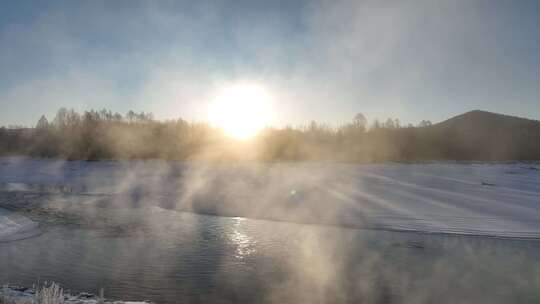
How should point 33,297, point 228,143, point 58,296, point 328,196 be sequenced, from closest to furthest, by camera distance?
point 58,296
point 33,297
point 328,196
point 228,143

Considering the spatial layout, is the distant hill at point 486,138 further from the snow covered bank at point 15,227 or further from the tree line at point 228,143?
the snow covered bank at point 15,227

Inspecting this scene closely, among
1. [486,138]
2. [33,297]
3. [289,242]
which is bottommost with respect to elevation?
[289,242]

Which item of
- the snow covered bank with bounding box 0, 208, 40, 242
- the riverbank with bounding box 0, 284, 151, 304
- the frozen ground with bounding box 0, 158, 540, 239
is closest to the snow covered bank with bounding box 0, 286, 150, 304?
the riverbank with bounding box 0, 284, 151, 304

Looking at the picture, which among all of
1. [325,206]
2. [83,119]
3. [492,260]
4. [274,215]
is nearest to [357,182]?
[325,206]

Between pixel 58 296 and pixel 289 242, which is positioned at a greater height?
pixel 58 296

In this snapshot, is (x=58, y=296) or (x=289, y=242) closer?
(x=58, y=296)

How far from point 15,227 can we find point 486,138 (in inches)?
2669

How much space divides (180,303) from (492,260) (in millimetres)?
7098

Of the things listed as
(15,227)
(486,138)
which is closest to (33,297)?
(15,227)

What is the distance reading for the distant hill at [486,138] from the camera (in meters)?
55.9

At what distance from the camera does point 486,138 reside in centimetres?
6506

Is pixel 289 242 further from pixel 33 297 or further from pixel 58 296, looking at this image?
pixel 33 297

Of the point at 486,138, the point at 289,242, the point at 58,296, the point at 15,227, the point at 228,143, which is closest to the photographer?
the point at 58,296

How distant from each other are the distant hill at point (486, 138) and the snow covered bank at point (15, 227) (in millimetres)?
51232
